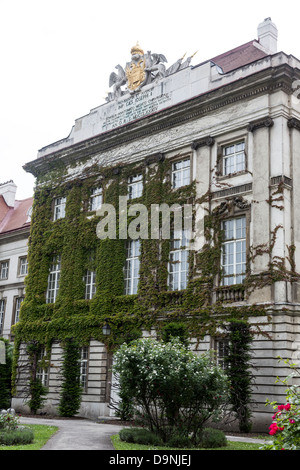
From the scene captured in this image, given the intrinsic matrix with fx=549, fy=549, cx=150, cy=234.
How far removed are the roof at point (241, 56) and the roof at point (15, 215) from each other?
21.0 meters

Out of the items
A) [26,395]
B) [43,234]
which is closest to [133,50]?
[43,234]

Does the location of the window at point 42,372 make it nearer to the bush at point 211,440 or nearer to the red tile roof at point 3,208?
the bush at point 211,440

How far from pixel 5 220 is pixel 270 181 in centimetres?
3099

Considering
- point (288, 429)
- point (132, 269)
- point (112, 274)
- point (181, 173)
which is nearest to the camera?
point (288, 429)

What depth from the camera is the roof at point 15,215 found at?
148 ft

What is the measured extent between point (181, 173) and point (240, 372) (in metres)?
10.6

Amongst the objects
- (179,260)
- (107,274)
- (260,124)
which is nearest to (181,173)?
(179,260)

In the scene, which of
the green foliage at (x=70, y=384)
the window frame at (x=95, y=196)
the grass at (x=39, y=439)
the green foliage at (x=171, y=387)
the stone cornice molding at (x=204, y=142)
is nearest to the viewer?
the grass at (x=39, y=439)

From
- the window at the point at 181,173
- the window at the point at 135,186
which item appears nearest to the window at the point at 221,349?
the window at the point at 181,173

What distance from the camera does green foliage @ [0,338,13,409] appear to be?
30.6 metres

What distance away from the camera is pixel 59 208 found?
33812 millimetres

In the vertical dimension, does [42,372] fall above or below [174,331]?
below

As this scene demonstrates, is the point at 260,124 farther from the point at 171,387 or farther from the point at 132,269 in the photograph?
the point at 171,387

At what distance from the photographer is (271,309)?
831 inches
